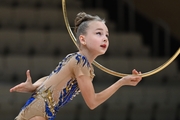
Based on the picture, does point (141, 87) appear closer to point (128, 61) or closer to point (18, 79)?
point (128, 61)

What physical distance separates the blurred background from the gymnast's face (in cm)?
371

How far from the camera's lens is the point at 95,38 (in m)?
3.29

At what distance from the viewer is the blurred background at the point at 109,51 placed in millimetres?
7156

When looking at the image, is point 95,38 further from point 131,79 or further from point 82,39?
point 131,79

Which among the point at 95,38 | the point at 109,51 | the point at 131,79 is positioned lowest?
the point at 131,79

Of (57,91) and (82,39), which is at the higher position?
(82,39)

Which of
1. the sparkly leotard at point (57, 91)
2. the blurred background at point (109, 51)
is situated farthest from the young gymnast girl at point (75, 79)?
the blurred background at point (109, 51)

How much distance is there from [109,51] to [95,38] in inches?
192

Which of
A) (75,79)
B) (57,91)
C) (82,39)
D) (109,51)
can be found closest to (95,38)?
(82,39)

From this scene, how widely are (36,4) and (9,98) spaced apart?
2.35 metres

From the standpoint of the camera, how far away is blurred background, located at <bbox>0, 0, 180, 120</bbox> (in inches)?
282

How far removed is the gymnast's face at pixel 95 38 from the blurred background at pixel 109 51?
371 centimetres

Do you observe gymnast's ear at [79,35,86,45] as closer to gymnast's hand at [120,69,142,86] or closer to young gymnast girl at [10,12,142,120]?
young gymnast girl at [10,12,142,120]

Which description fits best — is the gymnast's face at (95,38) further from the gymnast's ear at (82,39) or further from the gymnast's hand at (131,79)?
the gymnast's hand at (131,79)
